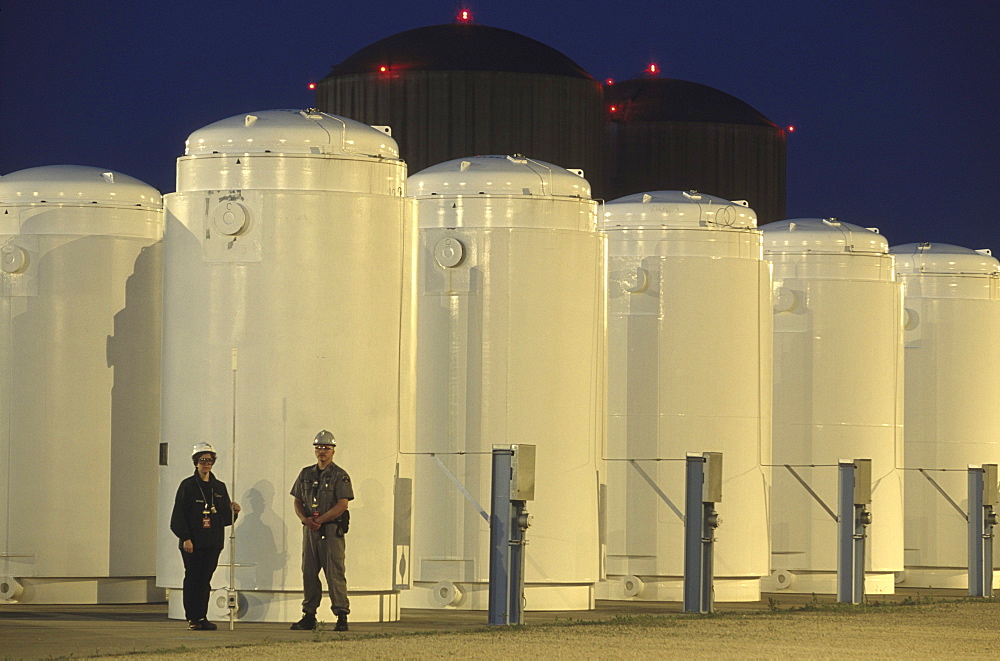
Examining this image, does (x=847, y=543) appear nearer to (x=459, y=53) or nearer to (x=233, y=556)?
(x=233, y=556)

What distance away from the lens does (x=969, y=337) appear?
1423 inches

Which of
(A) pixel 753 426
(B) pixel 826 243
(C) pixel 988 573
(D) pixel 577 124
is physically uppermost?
(D) pixel 577 124

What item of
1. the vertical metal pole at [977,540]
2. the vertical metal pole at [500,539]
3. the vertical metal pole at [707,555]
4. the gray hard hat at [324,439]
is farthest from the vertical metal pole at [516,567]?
the vertical metal pole at [977,540]

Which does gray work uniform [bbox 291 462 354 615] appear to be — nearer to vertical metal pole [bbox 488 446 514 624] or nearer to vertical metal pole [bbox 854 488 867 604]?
vertical metal pole [bbox 488 446 514 624]

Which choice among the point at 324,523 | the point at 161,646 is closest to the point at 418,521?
the point at 324,523

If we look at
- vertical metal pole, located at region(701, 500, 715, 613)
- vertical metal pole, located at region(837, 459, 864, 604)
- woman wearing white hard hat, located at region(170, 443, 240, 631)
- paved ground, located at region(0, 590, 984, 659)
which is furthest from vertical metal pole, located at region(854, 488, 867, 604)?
woman wearing white hard hat, located at region(170, 443, 240, 631)

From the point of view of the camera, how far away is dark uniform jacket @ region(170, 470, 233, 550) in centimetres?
2048

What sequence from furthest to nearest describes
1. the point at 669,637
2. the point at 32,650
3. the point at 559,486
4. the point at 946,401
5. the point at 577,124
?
the point at 577,124 → the point at 946,401 → the point at 559,486 → the point at 669,637 → the point at 32,650

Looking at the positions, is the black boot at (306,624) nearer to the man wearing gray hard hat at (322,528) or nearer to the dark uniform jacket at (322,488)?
the man wearing gray hard hat at (322,528)

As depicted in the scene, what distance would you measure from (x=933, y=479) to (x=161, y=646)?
68.9ft

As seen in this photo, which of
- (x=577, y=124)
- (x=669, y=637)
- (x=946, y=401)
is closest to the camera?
(x=669, y=637)

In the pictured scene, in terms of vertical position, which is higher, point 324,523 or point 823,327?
point 823,327

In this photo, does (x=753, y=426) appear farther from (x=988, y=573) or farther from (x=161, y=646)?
(x=161, y=646)

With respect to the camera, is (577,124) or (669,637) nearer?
(669,637)
